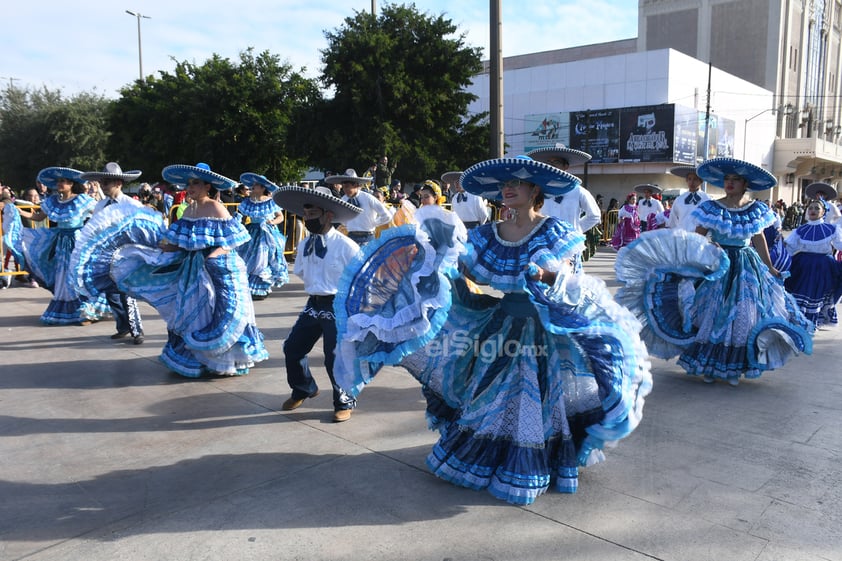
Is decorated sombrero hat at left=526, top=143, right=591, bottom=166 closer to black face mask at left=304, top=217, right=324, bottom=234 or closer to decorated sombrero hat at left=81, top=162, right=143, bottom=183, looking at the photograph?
black face mask at left=304, top=217, right=324, bottom=234

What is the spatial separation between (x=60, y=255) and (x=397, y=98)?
19569 millimetres

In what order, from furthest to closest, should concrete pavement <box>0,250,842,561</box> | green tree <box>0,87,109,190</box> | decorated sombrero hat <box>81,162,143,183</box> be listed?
green tree <box>0,87,109,190</box>
decorated sombrero hat <box>81,162,143,183</box>
concrete pavement <box>0,250,842,561</box>

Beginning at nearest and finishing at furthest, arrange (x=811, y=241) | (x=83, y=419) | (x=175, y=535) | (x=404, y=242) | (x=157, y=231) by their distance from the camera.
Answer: (x=175, y=535) < (x=404, y=242) < (x=83, y=419) < (x=157, y=231) < (x=811, y=241)

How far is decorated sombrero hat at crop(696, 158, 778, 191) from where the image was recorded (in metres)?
5.67

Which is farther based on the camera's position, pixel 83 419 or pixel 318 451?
pixel 83 419

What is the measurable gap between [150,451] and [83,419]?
3.22 feet

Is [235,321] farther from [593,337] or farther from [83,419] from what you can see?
[593,337]

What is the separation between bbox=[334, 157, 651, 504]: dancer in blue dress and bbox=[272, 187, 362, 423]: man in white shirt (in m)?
1.23

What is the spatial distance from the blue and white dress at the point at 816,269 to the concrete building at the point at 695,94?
25126 mm

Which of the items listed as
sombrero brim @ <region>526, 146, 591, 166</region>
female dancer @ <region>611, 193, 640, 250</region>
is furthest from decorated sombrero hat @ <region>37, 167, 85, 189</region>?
female dancer @ <region>611, 193, 640, 250</region>

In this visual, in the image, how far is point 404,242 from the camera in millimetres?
3500

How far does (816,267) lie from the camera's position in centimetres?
822

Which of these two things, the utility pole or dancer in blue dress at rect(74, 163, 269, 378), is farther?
the utility pole

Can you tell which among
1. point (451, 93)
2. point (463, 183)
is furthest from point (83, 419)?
point (451, 93)
